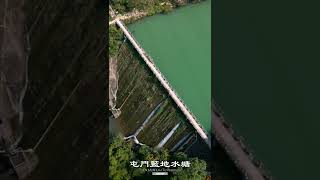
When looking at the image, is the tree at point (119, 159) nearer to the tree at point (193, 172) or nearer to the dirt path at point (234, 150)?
the tree at point (193, 172)

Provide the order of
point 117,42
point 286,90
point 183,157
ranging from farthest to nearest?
A: point 117,42
point 286,90
point 183,157

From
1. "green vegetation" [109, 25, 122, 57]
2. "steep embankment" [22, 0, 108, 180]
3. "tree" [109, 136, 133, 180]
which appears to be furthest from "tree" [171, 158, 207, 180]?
"green vegetation" [109, 25, 122, 57]

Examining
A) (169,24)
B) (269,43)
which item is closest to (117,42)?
(169,24)

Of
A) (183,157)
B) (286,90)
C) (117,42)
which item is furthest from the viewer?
(117,42)

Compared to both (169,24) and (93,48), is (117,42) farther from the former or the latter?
(169,24)

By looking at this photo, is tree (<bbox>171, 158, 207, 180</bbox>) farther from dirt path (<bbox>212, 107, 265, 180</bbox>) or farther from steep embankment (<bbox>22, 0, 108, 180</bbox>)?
steep embankment (<bbox>22, 0, 108, 180</bbox>)

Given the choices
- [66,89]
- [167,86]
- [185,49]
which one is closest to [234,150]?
[167,86]

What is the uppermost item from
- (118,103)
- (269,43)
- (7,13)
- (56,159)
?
(7,13)
